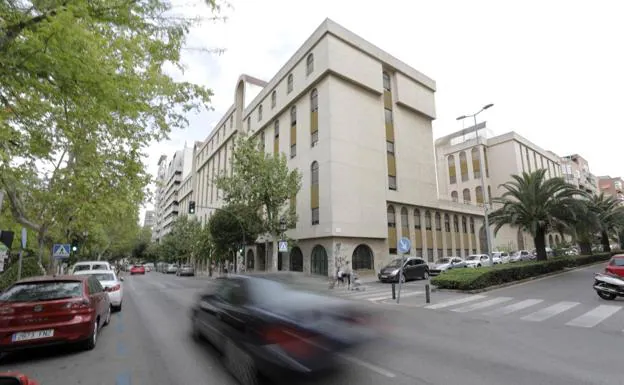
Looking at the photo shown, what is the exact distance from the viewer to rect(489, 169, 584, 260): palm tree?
21.5 meters

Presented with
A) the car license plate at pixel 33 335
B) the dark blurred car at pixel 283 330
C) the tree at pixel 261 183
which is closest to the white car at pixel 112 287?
the car license plate at pixel 33 335

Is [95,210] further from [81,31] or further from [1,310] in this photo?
[81,31]

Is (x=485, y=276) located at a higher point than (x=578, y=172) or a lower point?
lower

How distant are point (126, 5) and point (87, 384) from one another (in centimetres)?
605

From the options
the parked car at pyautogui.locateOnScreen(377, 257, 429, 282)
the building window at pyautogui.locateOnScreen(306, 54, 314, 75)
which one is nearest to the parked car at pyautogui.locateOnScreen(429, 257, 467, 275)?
the parked car at pyautogui.locateOnScreen(377, 257, 429, 282)

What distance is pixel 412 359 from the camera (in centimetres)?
595

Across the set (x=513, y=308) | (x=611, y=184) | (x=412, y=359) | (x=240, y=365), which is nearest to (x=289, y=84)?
(x=513, y=308)

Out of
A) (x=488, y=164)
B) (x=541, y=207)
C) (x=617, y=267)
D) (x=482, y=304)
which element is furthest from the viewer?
(x=488, y=164)

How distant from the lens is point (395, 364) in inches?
222

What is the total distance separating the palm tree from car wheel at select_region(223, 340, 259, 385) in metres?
22.5

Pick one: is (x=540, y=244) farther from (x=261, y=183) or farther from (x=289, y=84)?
(x=289, y=84)

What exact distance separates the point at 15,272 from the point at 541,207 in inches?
1241

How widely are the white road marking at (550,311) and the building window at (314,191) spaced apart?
17.4 meters

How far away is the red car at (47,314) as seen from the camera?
5.68 meters
